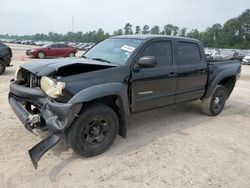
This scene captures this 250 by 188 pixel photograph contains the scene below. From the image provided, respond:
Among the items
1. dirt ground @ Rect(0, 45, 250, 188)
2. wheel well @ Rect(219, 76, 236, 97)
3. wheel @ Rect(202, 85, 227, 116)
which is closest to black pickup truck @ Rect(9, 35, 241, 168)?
dirt ground @ Rect(0, 45, 250, 188)

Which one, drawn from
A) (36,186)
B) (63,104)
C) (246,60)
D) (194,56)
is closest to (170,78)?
(194,56)

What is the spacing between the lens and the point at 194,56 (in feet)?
19.2

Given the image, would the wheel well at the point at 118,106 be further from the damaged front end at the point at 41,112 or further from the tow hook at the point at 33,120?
the tow hook at the point at 33,120

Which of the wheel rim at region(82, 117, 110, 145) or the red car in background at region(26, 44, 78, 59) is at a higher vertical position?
the red car in background at region(26, 44, 78, 59)

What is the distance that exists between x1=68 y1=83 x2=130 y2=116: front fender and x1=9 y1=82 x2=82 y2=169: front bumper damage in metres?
0.11

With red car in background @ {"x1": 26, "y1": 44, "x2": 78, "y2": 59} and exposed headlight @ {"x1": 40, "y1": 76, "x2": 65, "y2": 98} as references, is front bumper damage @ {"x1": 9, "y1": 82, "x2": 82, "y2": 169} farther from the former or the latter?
red car in background @ {"x1": 26, "y1": 44, "x2": 78, "y2": 59}

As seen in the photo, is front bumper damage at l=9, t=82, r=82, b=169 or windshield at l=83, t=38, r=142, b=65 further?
windshield at l=83, t=38, r=142, b=65

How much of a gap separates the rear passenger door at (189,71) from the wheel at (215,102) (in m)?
0.35

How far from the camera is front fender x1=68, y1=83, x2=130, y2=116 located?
369 cm

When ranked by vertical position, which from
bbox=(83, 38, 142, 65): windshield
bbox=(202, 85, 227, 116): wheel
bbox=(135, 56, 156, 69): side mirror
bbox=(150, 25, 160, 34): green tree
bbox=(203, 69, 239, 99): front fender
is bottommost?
bbox=(202, 85, 227, 116): wheel

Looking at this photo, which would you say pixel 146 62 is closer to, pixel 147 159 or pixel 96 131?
pixel 96 131

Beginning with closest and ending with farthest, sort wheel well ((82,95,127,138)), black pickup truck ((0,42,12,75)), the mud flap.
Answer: the mud flap, wheel well ((82,95,127,138)), black pickup truck ((0,42,12,75))

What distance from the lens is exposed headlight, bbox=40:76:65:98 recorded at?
12.0 ft

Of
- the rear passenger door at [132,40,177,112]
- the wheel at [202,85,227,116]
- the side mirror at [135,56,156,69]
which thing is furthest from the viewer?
the wheel at [202,85,227,116]
